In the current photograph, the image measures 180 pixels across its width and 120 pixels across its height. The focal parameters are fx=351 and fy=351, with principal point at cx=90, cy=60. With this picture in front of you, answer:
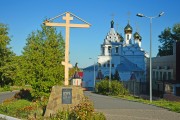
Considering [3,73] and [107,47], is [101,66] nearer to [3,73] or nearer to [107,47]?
[107,47]

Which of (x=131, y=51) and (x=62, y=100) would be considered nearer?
(x=62, y=100)

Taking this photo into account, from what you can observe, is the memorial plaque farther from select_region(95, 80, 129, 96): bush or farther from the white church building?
the white church building

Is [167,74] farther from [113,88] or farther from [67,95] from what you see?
[67,95]

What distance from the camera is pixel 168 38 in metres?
81.6

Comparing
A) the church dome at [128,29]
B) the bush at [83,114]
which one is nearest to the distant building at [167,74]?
the church dome at [128,29]

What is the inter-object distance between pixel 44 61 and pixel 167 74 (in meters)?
42.2

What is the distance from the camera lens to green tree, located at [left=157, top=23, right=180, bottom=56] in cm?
7956

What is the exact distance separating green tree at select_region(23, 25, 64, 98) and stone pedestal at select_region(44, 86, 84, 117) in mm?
6117

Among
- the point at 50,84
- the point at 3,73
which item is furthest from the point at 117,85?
the point at 50,84

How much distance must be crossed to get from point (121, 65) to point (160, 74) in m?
15.7

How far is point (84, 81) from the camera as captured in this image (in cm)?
8350

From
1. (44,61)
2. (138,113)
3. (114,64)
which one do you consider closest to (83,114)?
(138,113)

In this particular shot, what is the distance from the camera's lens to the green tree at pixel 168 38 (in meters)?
79.6

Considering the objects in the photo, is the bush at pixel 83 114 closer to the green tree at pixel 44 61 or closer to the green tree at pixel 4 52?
the green tree at pixel 44 61
